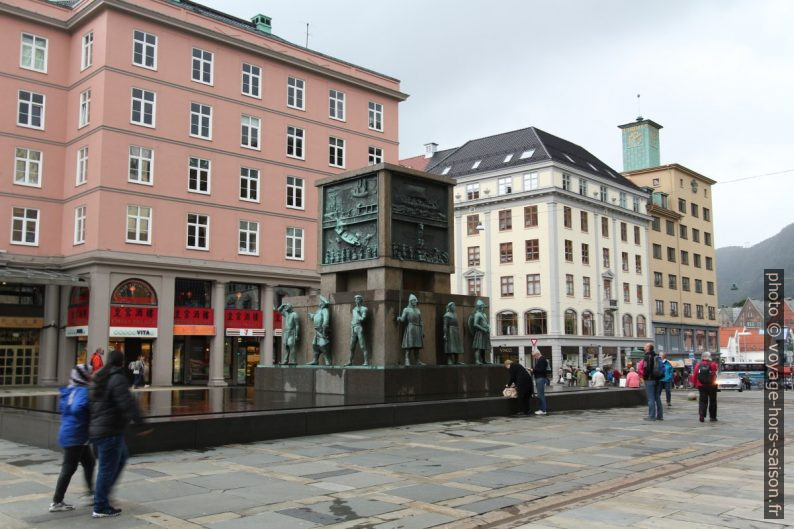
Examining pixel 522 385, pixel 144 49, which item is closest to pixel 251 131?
pixel 144 49

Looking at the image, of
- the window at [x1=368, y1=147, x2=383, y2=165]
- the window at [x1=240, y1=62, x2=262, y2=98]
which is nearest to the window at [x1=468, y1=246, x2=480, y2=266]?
the window at [x1=368, y1=147, x2=383, y2=165]

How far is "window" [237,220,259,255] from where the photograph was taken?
44.1 metres

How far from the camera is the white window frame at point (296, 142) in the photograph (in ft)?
155

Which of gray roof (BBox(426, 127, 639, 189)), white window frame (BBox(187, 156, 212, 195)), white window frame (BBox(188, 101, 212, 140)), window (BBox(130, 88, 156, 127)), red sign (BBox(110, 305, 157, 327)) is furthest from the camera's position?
gray roof (BBox(426, 127, 639, 189))

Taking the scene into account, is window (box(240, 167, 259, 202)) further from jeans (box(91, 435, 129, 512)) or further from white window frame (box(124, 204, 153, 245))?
jeans (box(91, 435, 129, 512))

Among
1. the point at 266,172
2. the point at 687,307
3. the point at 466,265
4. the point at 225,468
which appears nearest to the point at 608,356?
the point at 466,265

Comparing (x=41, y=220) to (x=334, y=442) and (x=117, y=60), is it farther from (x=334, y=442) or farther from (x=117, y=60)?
(x=334, y=442)

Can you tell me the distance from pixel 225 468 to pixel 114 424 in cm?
308

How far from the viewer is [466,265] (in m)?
70.0

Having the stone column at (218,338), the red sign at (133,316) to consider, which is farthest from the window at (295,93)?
the red sign at (133,316)

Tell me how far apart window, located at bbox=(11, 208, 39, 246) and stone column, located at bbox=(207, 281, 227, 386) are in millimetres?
10024

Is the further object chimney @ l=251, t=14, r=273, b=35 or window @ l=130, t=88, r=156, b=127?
chimney @ l=251, t=14, r=273, b=35

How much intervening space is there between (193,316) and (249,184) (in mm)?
9049

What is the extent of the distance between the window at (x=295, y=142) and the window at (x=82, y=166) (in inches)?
496
